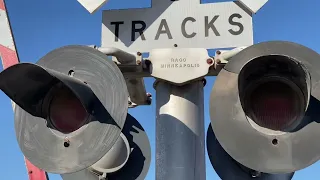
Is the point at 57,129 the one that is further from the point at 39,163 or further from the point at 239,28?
the point at 239,28

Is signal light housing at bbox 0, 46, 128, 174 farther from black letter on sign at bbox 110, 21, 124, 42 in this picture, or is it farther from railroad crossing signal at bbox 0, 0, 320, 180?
black letter on sign at bbox 110, 21, 124, 42

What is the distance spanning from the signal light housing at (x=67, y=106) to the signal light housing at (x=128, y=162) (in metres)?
1.12

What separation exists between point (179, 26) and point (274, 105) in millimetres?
859

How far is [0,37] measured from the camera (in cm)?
315

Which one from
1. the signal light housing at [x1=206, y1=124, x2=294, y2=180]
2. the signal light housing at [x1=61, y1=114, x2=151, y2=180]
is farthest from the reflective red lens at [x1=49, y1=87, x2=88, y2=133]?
the signal light housing at [x1=61, y1=114, x2=151, y2=180]

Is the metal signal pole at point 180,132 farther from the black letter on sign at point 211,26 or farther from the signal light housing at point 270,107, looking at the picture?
the signal light housing at point 270,107

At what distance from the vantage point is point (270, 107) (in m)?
1.81

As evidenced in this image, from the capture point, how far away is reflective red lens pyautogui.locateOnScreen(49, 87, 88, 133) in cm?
185

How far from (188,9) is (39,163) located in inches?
46.1

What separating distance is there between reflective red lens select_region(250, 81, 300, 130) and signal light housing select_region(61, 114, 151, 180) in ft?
4.53

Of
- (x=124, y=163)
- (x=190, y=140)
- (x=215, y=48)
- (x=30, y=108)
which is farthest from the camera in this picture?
(x=124, y=163)

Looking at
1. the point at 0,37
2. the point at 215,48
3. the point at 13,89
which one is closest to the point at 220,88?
the point at 215,48

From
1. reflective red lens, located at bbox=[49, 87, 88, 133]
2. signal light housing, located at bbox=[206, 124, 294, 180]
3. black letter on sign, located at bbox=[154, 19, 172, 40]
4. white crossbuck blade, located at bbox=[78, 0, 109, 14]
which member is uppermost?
white crossbuck blade, located at bbox=[78, 0, 109, 14]

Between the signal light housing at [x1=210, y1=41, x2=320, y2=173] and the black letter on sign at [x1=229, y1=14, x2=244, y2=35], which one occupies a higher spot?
the black letter on sign at [x1=229, y1=14, x2=244, y2=35]
